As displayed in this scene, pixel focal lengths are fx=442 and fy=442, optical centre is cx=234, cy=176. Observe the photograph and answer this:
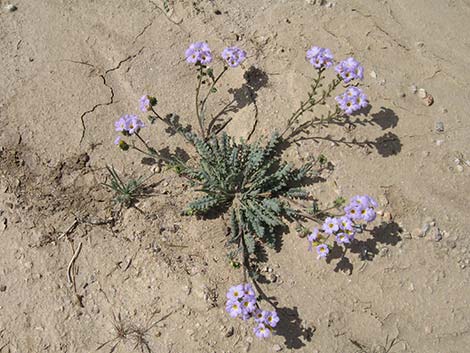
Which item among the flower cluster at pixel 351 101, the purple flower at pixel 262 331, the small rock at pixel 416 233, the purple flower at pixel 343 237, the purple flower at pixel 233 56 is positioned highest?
the purple flower at pixel 233 56

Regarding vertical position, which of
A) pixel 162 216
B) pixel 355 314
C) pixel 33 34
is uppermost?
pixel 33 34

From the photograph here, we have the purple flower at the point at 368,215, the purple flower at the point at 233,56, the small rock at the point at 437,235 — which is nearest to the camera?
the purple flower at the point at 368,215

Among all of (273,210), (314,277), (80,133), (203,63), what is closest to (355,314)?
(314,277)

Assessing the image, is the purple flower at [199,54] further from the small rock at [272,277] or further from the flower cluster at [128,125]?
the small rock at [272,277]

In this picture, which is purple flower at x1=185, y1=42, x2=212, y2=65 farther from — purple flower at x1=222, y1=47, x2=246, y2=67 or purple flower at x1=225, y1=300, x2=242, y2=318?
purple flower at x1=225, y1=300, x2=242, y2=318

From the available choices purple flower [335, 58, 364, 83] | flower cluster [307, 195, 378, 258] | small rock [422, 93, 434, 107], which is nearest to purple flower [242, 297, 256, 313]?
flower cluster [307, 195, 378, 258]

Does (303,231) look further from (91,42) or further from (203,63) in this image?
(91,42)

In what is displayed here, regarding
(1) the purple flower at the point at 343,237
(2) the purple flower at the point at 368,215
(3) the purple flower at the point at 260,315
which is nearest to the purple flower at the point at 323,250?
(1) the purple flower at the point at 343,237
